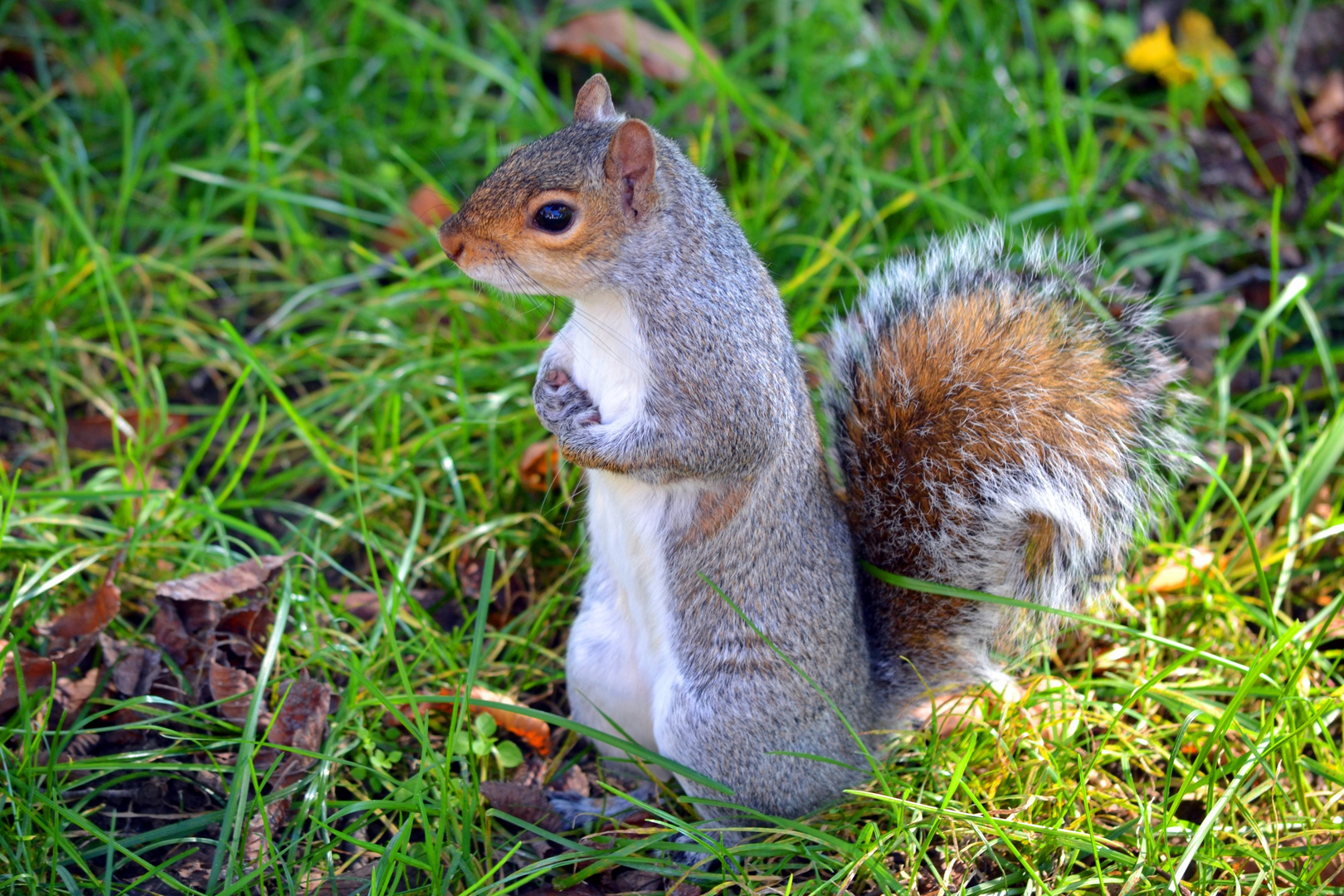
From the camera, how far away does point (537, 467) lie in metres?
2.23

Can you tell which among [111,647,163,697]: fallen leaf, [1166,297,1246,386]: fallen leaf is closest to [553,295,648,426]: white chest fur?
[111,647,163,697]: fallen leaf

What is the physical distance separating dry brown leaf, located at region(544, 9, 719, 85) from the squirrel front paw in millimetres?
1475

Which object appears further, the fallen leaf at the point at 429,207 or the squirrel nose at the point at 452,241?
the fallen leaf at the point at 429,207

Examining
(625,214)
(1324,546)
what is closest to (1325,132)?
(1324,546)

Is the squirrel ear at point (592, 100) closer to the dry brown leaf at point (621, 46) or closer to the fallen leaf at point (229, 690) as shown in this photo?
the fallen leaf at point (229, 690)

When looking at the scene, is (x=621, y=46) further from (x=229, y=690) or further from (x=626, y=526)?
(x=229, y=690)

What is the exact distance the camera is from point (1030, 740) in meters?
1.77

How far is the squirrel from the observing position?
5.33 feet

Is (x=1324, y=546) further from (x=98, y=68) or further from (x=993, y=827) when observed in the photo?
(x=98, y=68)

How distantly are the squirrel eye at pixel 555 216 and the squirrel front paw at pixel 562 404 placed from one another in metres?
0.26

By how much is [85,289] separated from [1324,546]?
8.60ft

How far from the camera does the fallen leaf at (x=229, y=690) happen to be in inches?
69.7

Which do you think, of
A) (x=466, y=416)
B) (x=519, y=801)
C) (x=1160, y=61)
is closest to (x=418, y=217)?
(x=466, y=416)

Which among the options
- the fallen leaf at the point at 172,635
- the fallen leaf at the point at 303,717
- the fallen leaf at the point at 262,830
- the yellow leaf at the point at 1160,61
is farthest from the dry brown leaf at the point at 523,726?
the yellow leaf at the point at 1160,61
